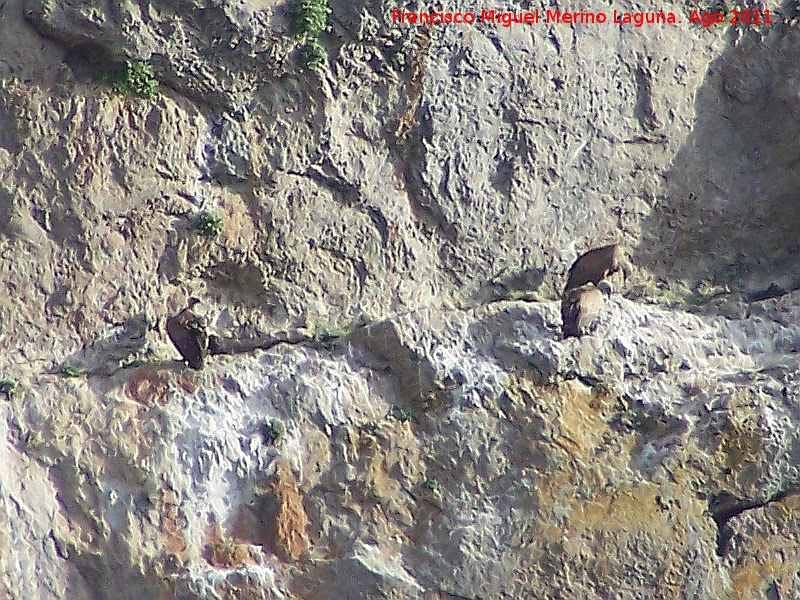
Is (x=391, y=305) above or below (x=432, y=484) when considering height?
above

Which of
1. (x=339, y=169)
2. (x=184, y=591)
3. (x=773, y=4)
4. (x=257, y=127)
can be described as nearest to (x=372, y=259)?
(x=339, y=169)

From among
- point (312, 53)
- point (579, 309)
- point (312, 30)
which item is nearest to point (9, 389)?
point (312, 53)

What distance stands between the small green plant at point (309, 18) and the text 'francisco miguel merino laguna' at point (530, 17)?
103 cm

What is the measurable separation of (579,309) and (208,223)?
16.7ft

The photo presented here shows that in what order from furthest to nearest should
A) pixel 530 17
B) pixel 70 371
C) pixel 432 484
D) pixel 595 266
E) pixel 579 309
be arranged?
pixel 530 17 < pixel 595 266 < pixel 579 309 < pixel 70 371 < pixel 432 484

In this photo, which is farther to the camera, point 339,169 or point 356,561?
point 339,169

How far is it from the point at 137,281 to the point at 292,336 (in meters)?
2.18

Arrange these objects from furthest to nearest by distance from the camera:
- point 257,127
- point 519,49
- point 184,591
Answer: point 519,49
point 257,127
point 184,591

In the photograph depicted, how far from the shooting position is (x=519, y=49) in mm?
15133

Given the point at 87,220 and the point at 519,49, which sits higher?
the point at 519,49

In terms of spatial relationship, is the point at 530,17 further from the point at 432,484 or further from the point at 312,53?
the point at 432,484

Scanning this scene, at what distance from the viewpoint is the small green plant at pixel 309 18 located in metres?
13.8

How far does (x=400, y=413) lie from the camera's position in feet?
42.1

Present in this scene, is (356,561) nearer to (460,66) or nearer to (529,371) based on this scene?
(529,371)
